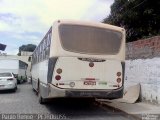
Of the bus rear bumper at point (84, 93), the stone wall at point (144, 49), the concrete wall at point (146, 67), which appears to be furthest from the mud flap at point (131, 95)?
the bus rear bumper at point (84, 93)

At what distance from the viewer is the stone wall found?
50.1ft

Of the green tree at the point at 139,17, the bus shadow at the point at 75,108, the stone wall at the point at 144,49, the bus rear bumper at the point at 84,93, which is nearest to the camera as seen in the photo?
the bus rear bumper at the point at 84,93

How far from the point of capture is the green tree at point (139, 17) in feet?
78.1

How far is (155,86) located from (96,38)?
12.3 feet

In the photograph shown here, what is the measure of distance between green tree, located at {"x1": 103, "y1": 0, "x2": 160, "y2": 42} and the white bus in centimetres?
1085

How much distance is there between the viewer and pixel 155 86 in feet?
49.6

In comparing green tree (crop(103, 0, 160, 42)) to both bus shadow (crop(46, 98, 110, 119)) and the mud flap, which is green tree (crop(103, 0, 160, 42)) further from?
bus shadow (crop(46, 98, 110, 119))

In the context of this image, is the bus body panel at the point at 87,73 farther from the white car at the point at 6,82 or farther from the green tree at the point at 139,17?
the white car at the point at 6,82

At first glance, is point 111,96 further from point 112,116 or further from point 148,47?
point 148,47

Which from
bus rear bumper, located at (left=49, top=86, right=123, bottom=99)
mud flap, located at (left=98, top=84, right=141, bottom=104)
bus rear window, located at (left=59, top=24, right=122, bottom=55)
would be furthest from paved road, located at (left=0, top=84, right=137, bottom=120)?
bus rear window, located at (left=59, top=24, right=122, bottom=55)

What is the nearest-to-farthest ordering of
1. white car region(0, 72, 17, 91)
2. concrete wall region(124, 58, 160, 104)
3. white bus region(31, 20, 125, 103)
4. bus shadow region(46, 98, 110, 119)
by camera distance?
white bus region(31, 20, 125, 103) < bus shadow region(46, 98, 110, 119) < concrete wall region(124, 58, 160, 104) < white car region(0, 72, 17, 91)

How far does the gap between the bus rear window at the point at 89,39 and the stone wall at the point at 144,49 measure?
8.26 ft

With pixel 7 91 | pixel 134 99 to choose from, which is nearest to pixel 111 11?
pixel 7 91

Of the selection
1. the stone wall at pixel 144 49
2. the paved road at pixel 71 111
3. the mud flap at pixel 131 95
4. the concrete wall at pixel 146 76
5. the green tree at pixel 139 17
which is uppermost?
the green tree at pixel 139 17
